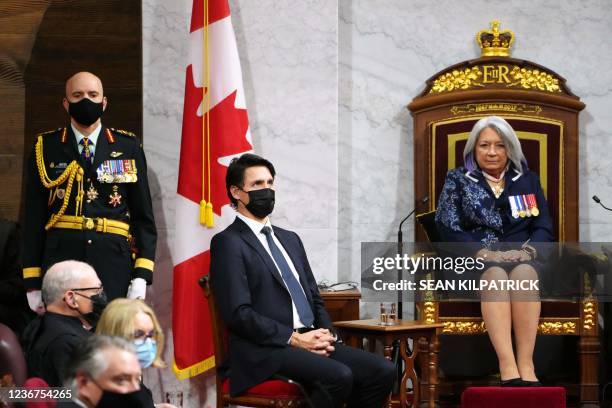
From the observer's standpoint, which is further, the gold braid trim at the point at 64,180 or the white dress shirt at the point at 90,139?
the white dress shirt at the point at 90,139

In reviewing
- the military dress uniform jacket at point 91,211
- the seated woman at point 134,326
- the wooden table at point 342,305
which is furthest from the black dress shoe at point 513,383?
the seated woman at point 134,326

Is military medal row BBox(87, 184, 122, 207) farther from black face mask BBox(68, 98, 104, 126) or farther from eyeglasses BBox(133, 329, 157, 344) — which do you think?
eyeglasses BBox(133, 329, 157, 344)

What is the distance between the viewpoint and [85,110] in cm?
507

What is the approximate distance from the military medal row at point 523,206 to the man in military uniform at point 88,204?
7.50 feet

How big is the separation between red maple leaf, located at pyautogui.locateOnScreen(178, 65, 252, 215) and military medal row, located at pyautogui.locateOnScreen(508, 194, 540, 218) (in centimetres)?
170

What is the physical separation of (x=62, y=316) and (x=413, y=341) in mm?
2292

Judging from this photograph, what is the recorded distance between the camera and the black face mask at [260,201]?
15.7ft

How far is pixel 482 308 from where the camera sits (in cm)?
570

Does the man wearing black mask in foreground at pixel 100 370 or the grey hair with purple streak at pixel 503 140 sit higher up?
the grey hair with purple streak at pixel 503 140

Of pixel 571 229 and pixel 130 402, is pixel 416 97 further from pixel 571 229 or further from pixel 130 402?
pixel 130 402

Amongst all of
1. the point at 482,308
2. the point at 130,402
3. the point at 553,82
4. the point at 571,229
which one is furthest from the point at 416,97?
the point at 130,402

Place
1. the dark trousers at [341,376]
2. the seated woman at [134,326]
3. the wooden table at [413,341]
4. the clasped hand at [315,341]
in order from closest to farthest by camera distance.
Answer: the seated woman at [134,326] → the dark trousers at [341,376] → the clasped hand at [315,341] → the wooden table at [413,341]

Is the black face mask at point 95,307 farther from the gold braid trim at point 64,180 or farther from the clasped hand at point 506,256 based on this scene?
the clasped hand at point 506,256

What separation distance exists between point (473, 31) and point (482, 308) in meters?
2.35
